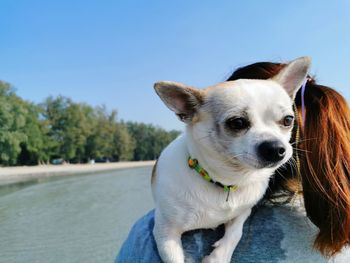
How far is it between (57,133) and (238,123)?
70.4 m

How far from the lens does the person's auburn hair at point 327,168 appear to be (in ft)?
6.92

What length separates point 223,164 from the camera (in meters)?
2.26

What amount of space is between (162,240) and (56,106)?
236ft

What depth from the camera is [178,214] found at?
223cm

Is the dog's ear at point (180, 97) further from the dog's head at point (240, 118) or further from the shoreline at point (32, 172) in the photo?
the shoreline at point (32, 172)

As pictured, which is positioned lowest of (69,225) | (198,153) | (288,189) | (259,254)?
(69,225)

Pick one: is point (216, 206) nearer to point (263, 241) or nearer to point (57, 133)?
point (263, 241)

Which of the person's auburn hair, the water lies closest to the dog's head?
the person's auburn hair

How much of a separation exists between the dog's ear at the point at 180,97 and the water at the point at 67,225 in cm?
834

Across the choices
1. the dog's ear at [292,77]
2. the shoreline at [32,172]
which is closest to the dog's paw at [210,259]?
the dog's ear at [292,77]

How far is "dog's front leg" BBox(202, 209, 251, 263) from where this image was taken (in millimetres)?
2122

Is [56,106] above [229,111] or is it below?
below

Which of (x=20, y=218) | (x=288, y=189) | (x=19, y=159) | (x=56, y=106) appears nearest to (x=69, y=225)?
(x=20, y=218)

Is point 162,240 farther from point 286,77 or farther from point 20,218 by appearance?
point 20,218
